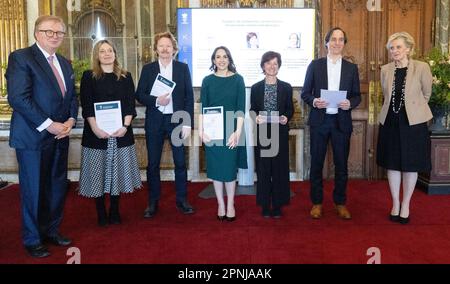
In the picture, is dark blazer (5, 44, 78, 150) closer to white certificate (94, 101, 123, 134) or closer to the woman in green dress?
white certificate (94, 101, 123, 134)

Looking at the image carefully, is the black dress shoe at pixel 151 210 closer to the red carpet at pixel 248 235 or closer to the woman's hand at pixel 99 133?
the red carpet at pixel 248 235

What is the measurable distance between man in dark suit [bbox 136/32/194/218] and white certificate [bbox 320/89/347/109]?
1126mm

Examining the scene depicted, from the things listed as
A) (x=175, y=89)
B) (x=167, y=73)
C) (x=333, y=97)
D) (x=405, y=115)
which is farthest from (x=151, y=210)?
(x=405, y=115)

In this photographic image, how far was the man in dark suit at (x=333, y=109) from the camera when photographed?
382cm

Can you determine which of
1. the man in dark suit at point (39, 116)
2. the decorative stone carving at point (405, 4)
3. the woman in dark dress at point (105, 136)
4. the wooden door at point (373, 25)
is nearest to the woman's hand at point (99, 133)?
the woman in dark dress at point (105, 136)

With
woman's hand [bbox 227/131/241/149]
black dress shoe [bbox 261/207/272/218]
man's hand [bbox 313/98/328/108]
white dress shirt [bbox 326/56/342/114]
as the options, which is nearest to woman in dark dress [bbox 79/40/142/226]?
woman's hand [bbox 227/131/241/149]

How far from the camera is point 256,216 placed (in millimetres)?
4043

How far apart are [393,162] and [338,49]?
3.33 ft

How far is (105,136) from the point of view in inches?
140

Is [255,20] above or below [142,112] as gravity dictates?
above

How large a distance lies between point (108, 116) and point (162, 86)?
0.55 m

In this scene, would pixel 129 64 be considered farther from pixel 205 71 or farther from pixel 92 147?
pixel 92 147

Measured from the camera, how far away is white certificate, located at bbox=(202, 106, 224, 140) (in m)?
3.71

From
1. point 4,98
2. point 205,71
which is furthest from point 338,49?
point 4,98
